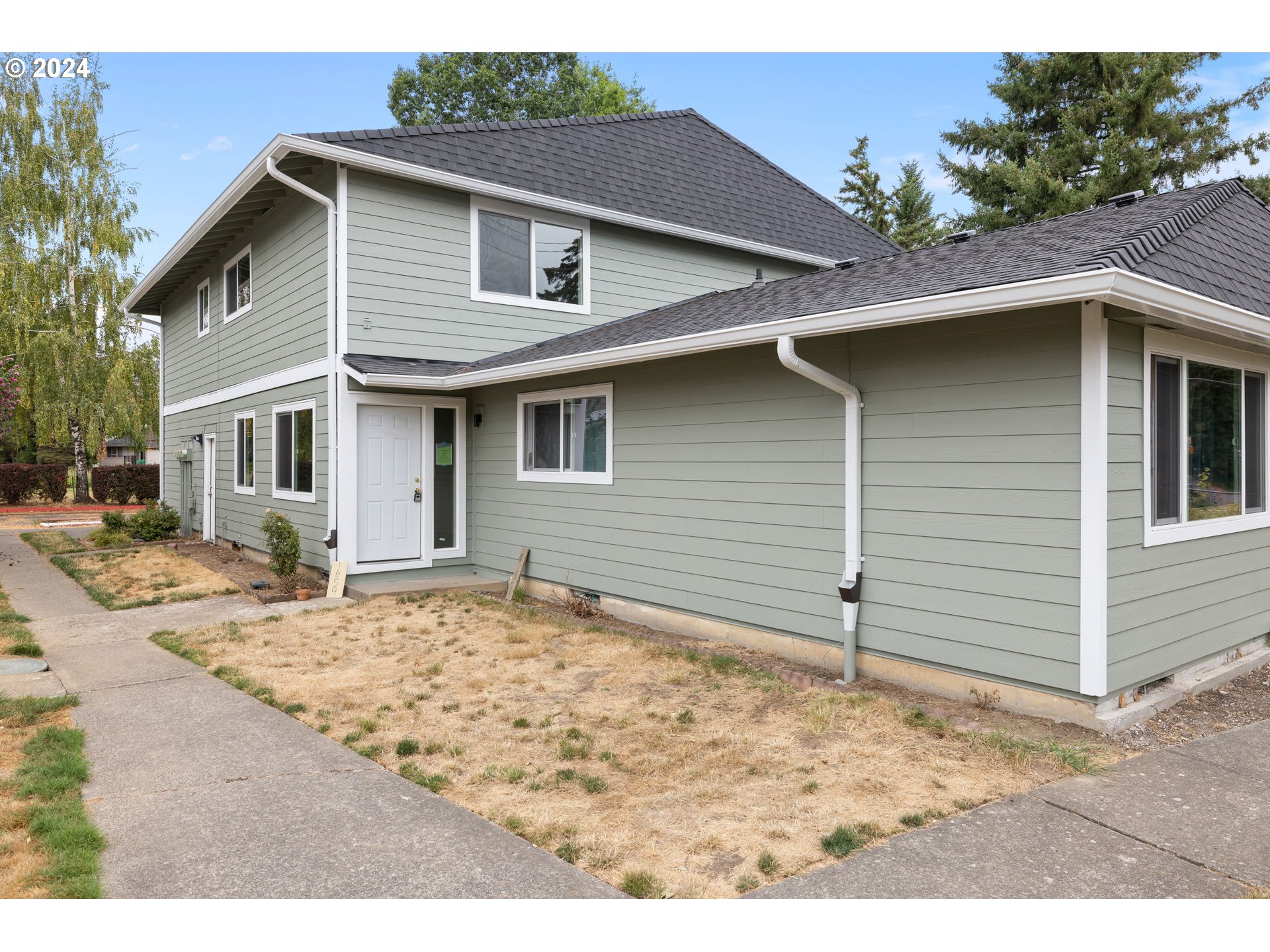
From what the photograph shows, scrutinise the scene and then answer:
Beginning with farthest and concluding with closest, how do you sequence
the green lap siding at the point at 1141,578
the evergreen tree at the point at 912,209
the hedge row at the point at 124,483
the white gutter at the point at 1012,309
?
the evergreen tree at the point at 912,209 < the hedge row at the point at 124,483 < the green lap siding at the point at 1141,578 < the white gutter at the point at 1012,309

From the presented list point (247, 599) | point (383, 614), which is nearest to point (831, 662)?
point (383, 614)

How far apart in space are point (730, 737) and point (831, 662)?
161 centimetres

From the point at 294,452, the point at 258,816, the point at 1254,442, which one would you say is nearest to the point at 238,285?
the point at 294,452

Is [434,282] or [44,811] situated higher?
[434,282]

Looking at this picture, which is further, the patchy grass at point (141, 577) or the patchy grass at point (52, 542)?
the patchy grass at point (52, 542)

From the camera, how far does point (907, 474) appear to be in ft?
17.9

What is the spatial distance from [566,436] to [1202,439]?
221 inches

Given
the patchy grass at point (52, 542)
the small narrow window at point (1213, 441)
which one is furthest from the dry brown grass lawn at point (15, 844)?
the patchy grass at point (52, 542)

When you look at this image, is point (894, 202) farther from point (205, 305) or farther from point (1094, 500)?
point (1094, 500)

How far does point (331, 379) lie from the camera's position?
9.27 m

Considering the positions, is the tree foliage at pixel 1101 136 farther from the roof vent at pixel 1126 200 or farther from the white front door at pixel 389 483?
the white front door at pixel 389 483

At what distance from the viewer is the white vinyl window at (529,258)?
10203 mm

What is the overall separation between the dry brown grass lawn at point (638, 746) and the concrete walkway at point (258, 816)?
0.62ft

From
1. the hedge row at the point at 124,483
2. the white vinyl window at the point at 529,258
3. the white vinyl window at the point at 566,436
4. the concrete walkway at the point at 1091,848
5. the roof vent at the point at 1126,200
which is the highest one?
the white vinyl window at the point at 529,258
